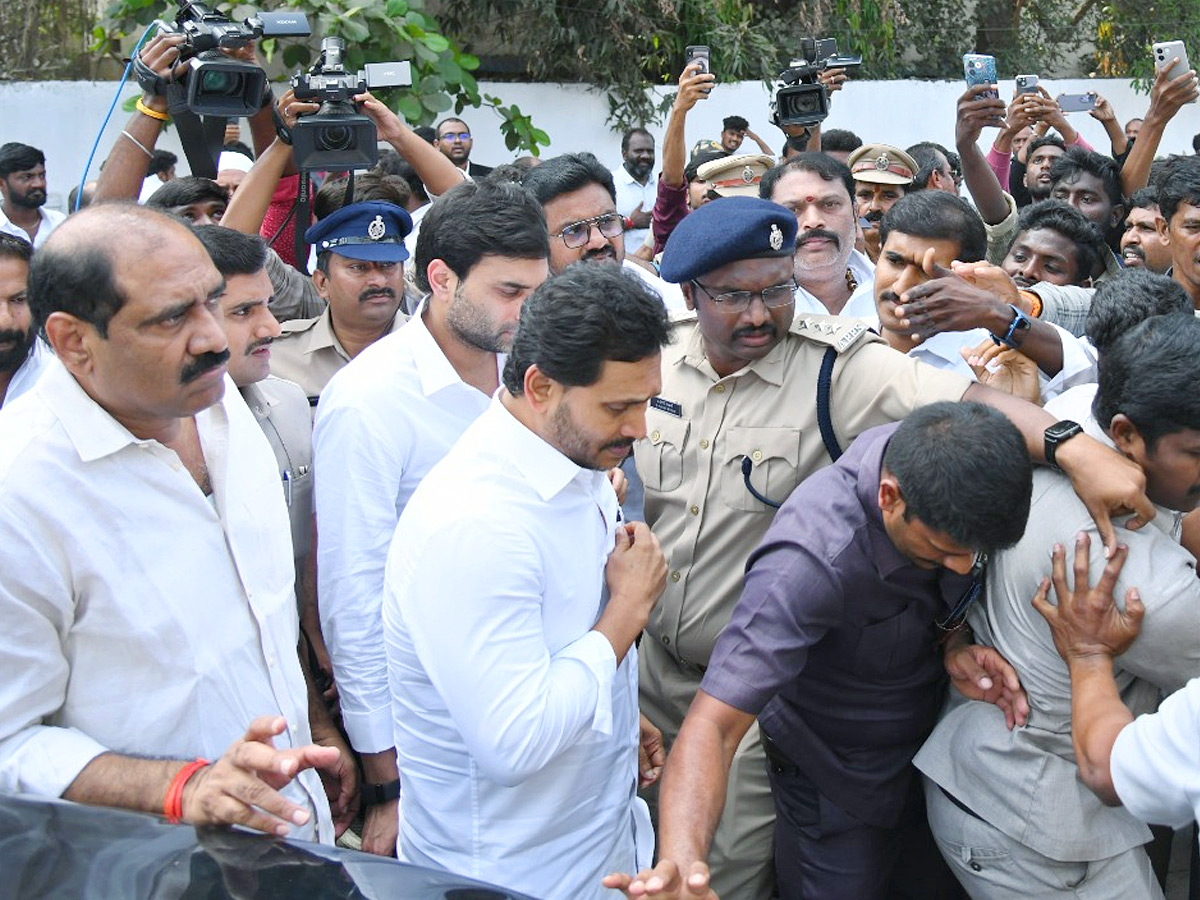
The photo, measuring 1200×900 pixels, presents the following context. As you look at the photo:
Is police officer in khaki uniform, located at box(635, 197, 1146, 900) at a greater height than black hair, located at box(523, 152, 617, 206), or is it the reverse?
black hair, located at box(523, 152, 617, 206)

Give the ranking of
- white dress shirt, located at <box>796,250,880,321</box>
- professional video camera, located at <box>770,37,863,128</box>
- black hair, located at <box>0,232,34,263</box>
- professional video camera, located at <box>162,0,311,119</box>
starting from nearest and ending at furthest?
1. black hair, located at <box>0,232,34,263</box>
2. professional video camera, located at <box>162,0,311,119</box>
3. white dress shirt, located at <box>796,250,880,321</box>
4. professional video camera, located at <box>770,37,863,128</box>

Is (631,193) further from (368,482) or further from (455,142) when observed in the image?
(368,482)

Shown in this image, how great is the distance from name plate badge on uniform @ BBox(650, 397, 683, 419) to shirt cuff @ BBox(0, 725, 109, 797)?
1.54m

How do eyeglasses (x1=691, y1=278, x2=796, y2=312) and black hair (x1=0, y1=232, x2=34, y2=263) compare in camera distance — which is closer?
eyeglasses (x1=691, y1=278, x2=796, y2=312)

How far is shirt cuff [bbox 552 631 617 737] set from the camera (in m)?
2.04

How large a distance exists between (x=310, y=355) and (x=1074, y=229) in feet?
8.61

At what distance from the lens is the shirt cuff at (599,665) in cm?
204

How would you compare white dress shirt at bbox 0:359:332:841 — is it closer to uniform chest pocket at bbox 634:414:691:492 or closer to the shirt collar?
the shirt collar

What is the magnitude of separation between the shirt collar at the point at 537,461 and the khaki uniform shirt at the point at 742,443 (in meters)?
0.75

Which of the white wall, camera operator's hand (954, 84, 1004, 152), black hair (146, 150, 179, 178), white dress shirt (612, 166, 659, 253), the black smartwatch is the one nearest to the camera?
the black smartwatch

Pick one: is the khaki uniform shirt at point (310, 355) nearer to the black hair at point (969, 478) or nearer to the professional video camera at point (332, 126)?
the professional video camera at point (332, 126)

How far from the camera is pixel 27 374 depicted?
3.17m

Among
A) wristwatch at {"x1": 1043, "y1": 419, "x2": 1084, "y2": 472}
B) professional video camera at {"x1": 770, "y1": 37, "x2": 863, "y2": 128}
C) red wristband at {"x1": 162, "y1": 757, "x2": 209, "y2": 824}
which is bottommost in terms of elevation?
red wristband at {"x1": 162, "y1": 757, "x2": 209, "y2": 824}

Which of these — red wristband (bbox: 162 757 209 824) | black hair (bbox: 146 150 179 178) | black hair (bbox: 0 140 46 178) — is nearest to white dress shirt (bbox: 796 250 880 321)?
red wristband (bbox: 162 757 209 824)
